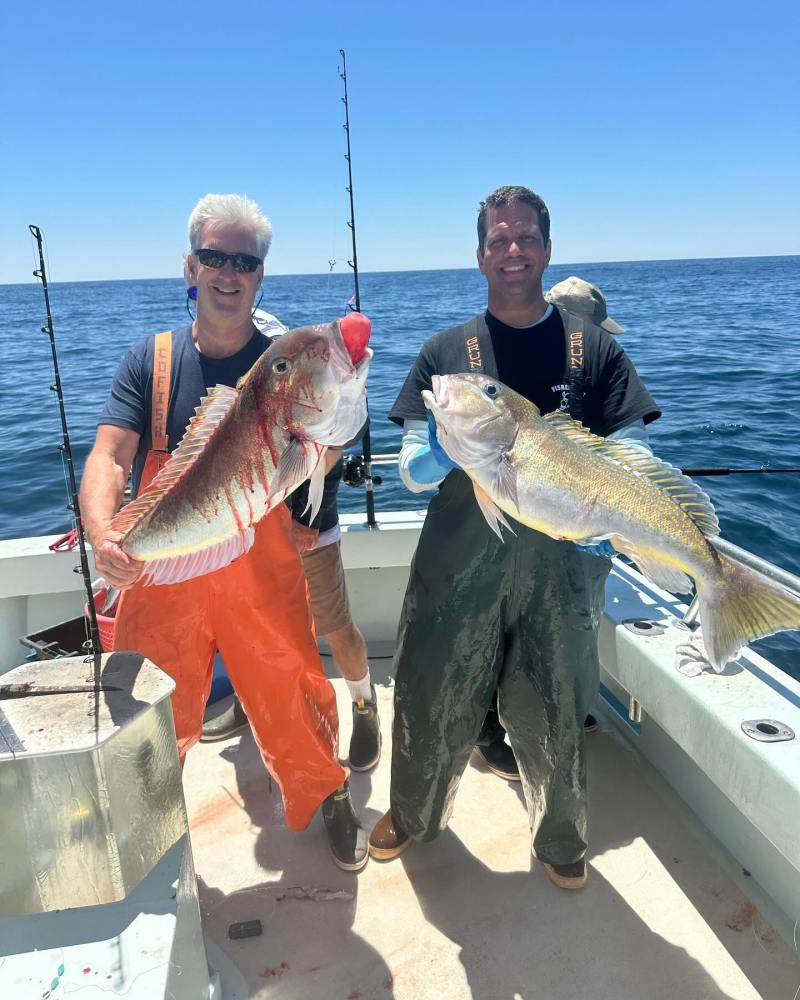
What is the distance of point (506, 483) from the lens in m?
2.17

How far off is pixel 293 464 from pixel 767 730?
6.49ft

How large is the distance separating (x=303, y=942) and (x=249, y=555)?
1512 mm

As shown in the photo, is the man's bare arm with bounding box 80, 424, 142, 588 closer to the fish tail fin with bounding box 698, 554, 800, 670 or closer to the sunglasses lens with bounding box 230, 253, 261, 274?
the sunglasses lens with bounding box 230, 253, 261, 274

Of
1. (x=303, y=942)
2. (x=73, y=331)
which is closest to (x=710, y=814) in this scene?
(x=303, y=942)

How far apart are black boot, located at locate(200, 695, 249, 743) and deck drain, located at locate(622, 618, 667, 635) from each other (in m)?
2.19

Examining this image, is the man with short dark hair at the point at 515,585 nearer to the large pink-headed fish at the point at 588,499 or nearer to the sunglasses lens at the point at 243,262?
the large pink-headed fish at the point at 588,499

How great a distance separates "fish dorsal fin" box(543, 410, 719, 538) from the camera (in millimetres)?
2219

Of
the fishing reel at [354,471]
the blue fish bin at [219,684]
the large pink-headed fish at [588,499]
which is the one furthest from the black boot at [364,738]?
the large pink-headed fish at [588,499]

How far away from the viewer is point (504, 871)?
2.94 m

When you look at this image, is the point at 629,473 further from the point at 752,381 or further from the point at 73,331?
the point at 73,331

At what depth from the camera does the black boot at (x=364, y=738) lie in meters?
3.60

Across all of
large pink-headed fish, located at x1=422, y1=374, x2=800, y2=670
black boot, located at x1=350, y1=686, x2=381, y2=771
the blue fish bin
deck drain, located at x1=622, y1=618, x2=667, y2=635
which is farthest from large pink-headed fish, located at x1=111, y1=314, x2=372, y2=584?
the blue fish bin

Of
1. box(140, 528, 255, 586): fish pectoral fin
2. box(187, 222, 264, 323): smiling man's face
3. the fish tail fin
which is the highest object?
box(187, 222, 264, 323): smiling man's face

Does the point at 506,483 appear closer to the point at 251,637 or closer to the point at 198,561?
the point at 198,561
